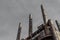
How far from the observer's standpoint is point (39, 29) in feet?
88.2

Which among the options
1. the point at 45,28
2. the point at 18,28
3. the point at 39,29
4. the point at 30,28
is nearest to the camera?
the point at 45,28

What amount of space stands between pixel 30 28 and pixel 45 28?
4.58 metres

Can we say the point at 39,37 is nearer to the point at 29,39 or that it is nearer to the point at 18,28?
the point at 29,39

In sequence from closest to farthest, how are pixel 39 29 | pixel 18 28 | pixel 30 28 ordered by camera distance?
pixel 39 29 < pixel 30 28 < pixel 18 28

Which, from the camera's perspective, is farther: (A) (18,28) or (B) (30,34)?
(A) (18,28)

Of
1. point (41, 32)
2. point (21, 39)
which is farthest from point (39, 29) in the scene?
point (21, 39)

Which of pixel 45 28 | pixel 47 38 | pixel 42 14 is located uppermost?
pixel 42 14

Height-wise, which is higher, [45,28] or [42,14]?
[42,14]

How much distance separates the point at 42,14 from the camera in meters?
27.2

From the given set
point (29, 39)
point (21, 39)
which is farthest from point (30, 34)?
point (21, 39)

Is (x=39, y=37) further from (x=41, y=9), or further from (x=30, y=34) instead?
(x=41, y=9)

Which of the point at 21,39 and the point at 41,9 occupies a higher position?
the point at 41,9

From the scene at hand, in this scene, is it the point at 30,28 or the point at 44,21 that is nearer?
the point at 44,21

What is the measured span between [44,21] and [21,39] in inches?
281
